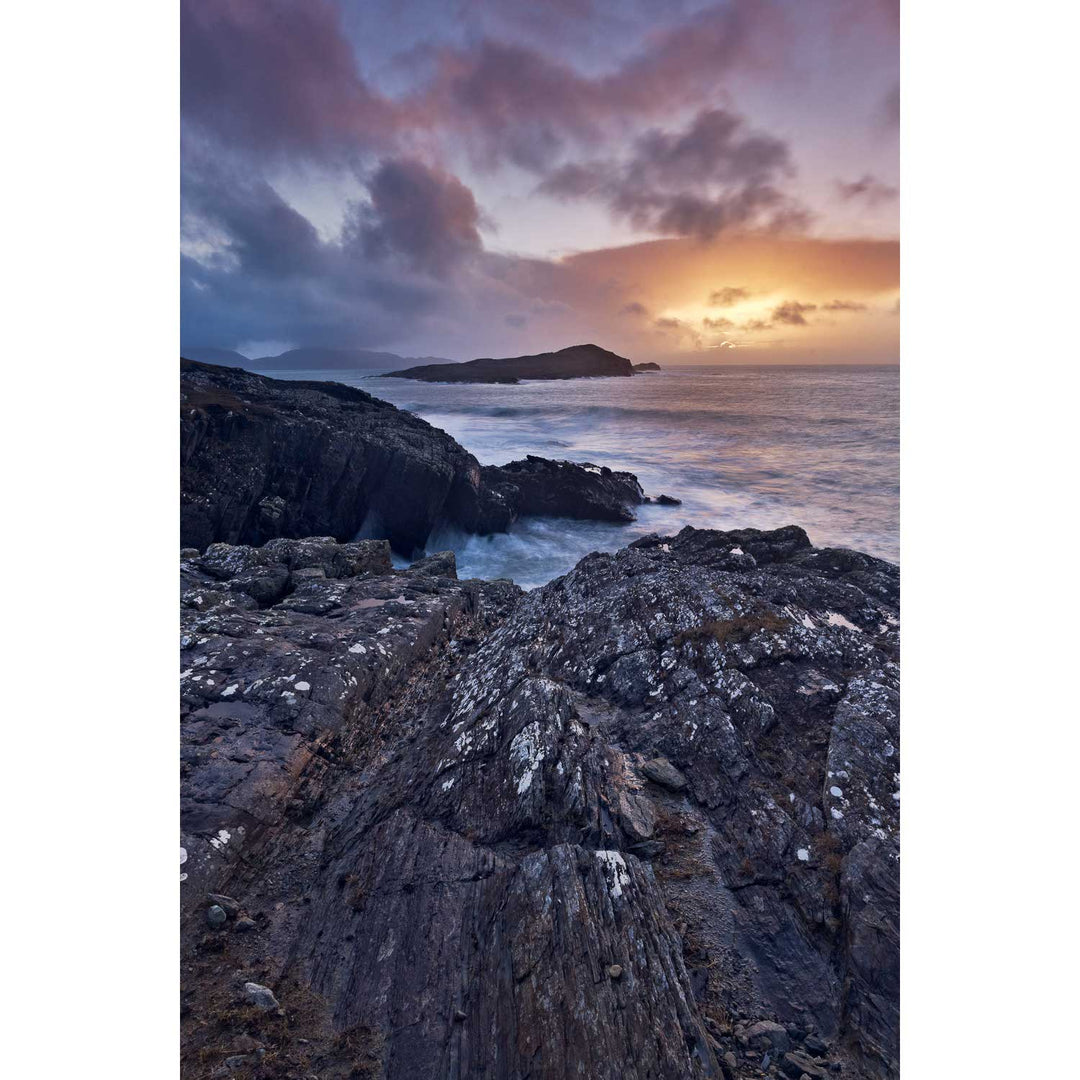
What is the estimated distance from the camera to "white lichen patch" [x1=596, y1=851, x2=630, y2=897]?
271 centimetres

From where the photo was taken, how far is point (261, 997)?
2.70 metres

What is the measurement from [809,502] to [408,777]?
16.9 ft

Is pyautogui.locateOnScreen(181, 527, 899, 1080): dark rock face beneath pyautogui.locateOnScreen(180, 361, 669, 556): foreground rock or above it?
beneath

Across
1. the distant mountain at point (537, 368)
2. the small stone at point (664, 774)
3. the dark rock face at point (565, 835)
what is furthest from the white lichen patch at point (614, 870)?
the distant mountain at point (537, 368)

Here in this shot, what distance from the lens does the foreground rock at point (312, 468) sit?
11094 millimetres

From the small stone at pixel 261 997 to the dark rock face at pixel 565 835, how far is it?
0.05m

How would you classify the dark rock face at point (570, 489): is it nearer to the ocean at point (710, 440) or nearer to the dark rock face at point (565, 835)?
the ocean at point (710, 440)

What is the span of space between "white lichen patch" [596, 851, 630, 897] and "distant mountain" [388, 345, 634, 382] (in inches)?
193

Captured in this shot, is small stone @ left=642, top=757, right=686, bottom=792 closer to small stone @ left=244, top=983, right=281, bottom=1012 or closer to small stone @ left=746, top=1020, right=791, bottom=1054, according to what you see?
small stone @ left=746, top=1020, right=791, bottom=1054

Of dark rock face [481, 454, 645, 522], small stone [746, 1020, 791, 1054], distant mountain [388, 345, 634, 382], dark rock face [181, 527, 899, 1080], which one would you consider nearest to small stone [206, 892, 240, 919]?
dark rock face [181, 527, 899, 1080]

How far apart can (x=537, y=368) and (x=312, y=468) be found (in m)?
8.53
